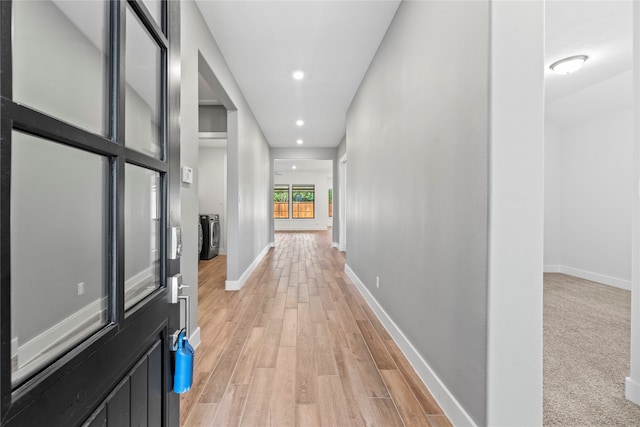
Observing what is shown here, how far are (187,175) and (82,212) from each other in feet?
5.25

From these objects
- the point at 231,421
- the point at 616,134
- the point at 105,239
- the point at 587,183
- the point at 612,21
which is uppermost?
the point at 612,21

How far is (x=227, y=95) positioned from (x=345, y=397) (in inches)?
120

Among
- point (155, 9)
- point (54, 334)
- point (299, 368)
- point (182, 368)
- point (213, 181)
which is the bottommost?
point (299, 368)

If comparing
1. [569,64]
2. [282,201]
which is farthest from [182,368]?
[282,201]

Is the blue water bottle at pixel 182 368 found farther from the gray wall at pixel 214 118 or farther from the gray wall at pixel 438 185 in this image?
the gray wall at pixel 214 118

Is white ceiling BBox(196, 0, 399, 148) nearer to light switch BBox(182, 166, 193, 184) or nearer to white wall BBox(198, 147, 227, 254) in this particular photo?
light switch BBox(182, 166, 193, 184)

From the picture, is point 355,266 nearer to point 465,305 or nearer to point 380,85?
point 380,85

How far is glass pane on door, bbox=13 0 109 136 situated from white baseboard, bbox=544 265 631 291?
5698mm

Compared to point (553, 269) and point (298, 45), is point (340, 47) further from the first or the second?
point (553, 269)

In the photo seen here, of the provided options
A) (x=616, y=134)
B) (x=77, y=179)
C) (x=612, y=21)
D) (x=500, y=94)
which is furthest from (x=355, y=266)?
Answer: (x=616, y=134)

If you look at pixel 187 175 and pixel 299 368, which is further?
pixel 187 175

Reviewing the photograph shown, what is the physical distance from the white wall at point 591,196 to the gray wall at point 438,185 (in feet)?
10.7

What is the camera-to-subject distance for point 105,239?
645mm

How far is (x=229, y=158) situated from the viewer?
3887 millimetres
